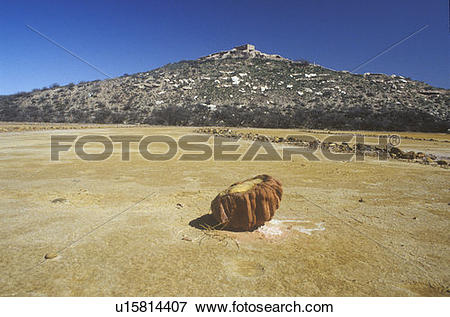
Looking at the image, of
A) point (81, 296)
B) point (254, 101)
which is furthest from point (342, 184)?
point (254, 101)

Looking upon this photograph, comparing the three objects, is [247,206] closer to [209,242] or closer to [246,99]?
[209,242]

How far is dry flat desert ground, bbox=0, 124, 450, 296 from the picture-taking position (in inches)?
105

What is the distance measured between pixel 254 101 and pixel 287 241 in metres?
41.3

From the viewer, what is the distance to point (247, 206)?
380cm

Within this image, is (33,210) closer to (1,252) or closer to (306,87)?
(1,252)

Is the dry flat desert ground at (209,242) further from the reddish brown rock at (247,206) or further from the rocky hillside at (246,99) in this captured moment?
the rocky hillside at (246,99)

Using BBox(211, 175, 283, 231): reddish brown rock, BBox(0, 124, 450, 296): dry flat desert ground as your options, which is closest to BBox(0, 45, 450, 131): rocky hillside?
BBox(0, 124, 450, 296): dry flat desert ground

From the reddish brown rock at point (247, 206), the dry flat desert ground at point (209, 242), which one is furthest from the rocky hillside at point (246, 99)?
the reddish brown rock at point (247, 206)

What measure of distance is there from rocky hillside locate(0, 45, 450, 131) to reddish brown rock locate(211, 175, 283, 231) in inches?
1190

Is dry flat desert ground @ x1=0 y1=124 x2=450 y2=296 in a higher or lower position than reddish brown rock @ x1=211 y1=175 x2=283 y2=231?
lower

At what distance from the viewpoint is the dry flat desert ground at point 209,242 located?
8.79 feet

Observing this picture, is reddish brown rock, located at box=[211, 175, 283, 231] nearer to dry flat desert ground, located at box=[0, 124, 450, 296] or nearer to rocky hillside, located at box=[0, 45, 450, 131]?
dry flat desert ground, located at box=[0, 124, 450, 296]

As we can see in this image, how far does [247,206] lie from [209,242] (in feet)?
2.29

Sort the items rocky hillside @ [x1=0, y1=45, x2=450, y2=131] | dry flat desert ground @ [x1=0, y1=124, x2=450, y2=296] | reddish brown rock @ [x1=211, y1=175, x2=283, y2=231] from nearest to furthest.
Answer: dry flat desert ground @ [x1=0, y1=124, x2=450, y2=296]
reddish brown rock @ [x1=211, y1=175, x2=283, y2=231]
rocky hillside @ [x1=0, y1=45, x2=450, y2=131]
